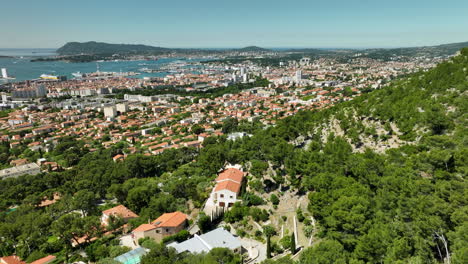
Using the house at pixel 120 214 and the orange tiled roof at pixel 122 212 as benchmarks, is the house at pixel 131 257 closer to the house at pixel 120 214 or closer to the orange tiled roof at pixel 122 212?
the house at pixel 120 214

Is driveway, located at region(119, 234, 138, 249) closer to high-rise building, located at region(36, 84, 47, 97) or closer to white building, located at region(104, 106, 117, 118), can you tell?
white building, located at region(104, 106, 117, 118)

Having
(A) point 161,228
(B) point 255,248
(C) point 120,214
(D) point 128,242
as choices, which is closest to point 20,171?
(C) point 120,214

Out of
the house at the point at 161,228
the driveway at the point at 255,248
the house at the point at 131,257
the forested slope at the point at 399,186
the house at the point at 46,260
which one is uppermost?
the forested slope at the point at 399,186

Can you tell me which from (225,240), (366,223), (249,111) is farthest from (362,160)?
(249,111)

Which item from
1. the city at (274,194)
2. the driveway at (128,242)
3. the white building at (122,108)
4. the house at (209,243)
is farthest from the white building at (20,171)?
the white building at (122,108)

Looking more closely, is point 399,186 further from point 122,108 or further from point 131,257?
point 122,108

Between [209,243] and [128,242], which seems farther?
[128,242]
